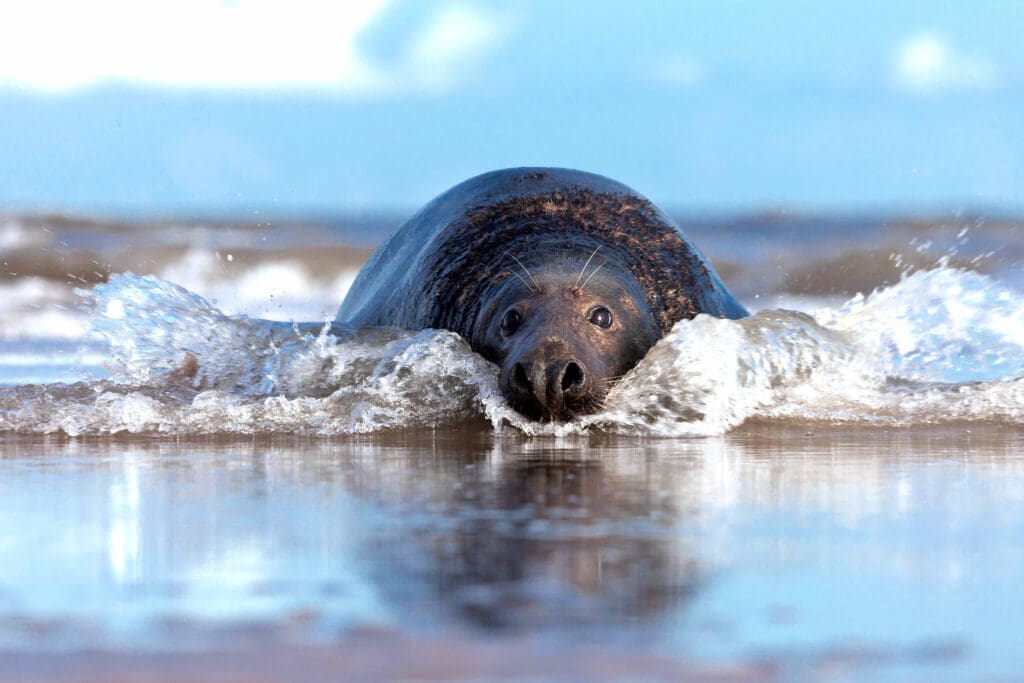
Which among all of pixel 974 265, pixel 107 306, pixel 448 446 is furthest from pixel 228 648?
pixel 974 265

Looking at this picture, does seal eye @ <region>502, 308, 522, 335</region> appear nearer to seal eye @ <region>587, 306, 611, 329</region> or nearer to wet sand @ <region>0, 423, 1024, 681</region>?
seal eye @ <region>587, 306, 611, 329</region>

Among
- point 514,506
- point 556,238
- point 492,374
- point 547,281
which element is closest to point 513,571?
point 514,506

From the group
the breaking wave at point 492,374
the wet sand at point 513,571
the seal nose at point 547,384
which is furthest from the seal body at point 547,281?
the wet sand at point 513,571

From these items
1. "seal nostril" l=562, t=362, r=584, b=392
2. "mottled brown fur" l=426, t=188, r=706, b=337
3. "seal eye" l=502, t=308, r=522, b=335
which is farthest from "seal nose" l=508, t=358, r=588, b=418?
"mottled brown fur" l=426, t=188, r=706, b=337

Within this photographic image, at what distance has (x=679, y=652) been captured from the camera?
1.57 meters

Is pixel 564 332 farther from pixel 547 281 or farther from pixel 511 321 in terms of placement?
pixel 547 281

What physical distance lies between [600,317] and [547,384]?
0.73 metres

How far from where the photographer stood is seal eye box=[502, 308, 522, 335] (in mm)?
5422

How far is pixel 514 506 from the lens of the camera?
2811 mm

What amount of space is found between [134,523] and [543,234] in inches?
146

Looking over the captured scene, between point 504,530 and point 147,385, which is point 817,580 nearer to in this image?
point 504,530

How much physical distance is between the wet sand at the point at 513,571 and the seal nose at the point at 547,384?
1057mm

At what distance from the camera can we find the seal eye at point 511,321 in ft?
17.8

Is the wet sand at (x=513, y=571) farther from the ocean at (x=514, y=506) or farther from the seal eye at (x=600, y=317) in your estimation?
the seal eye at (x=600, y=317)
